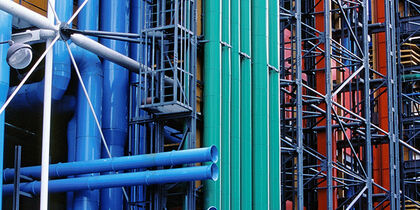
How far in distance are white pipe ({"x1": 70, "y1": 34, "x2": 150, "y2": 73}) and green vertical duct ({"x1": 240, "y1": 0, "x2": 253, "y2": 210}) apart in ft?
14.0

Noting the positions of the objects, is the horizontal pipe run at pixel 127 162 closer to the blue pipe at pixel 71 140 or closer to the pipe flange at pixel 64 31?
the blue pipe at pixel 71 140

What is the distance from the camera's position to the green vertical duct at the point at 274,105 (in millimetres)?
35188

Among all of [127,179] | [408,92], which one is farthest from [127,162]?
[408,92]

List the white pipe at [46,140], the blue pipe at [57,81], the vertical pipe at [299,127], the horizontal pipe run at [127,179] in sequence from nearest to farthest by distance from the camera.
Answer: the white pipe at [46,140] → the horizontal pipe run at [127,179] → the blue pipe at [57,81] → the vertical pipe at [299,127]

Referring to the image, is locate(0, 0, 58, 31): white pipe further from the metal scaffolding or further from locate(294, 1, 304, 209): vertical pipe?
locate(294, 1, 304, 209): vertical pipe

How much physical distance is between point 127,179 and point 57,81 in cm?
406

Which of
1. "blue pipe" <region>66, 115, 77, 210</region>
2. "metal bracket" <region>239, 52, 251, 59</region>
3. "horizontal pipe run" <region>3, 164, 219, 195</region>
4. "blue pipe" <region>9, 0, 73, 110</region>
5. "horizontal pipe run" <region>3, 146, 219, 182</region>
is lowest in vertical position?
"horizontal pipe run" <region>3, 164, 219, 195</region>

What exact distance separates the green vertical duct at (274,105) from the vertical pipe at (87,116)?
691 centimetres

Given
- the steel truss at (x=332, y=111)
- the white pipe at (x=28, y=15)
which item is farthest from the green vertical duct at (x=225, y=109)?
the white pipe at (x=28, y=15)

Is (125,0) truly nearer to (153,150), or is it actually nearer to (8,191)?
(153,150)

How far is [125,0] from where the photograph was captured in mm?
33719

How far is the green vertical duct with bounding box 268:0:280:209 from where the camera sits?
35.2 m

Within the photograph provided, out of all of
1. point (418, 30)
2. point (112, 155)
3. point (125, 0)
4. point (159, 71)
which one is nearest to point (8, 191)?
point (112, 155)

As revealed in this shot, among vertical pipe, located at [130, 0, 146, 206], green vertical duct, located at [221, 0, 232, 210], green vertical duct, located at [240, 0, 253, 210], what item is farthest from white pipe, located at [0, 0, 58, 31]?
green vertical duct, located at [240, 0, 253, 210]
